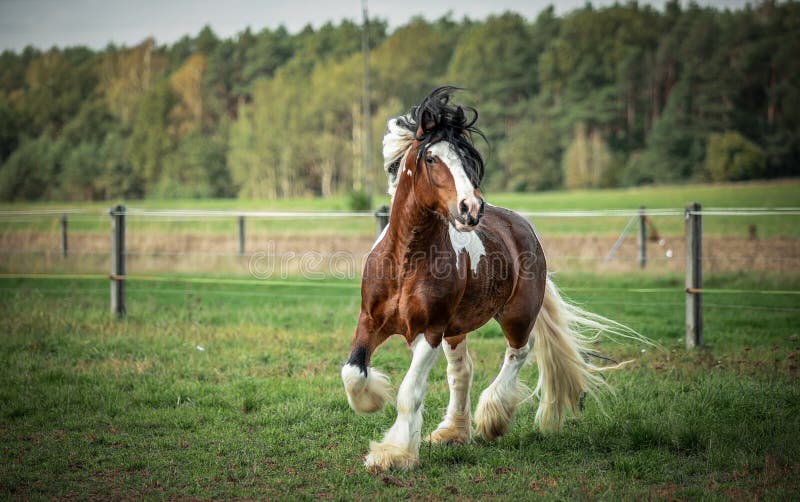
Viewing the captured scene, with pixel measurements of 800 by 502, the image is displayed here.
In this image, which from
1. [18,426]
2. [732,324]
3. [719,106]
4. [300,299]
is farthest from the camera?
[719,106]

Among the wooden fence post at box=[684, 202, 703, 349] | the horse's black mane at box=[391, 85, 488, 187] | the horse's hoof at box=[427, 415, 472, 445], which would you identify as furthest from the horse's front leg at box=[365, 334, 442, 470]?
the wooden fence post at box=[684, 202, 703, 349]

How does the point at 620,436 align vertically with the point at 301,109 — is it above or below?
below

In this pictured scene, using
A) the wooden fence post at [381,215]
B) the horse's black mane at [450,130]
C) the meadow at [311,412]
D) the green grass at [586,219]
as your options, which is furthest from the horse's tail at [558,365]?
the green grass at [586,219]

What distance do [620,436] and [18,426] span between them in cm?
445

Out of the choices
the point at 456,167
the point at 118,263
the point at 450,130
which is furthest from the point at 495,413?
the point at 118,263

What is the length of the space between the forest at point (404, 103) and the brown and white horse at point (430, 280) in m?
38.9

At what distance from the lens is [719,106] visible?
42031 millimetres

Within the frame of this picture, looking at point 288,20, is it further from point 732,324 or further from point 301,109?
point 732,324

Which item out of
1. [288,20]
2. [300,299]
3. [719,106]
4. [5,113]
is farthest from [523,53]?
[300,299]

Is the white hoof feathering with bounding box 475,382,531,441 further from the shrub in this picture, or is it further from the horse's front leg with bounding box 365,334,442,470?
the shrub

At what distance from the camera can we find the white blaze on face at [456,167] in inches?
152

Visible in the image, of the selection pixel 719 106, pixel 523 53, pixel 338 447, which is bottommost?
pixel 338 447

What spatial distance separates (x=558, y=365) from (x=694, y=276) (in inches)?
146

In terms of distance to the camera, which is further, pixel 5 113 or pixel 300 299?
pixel 5 113
